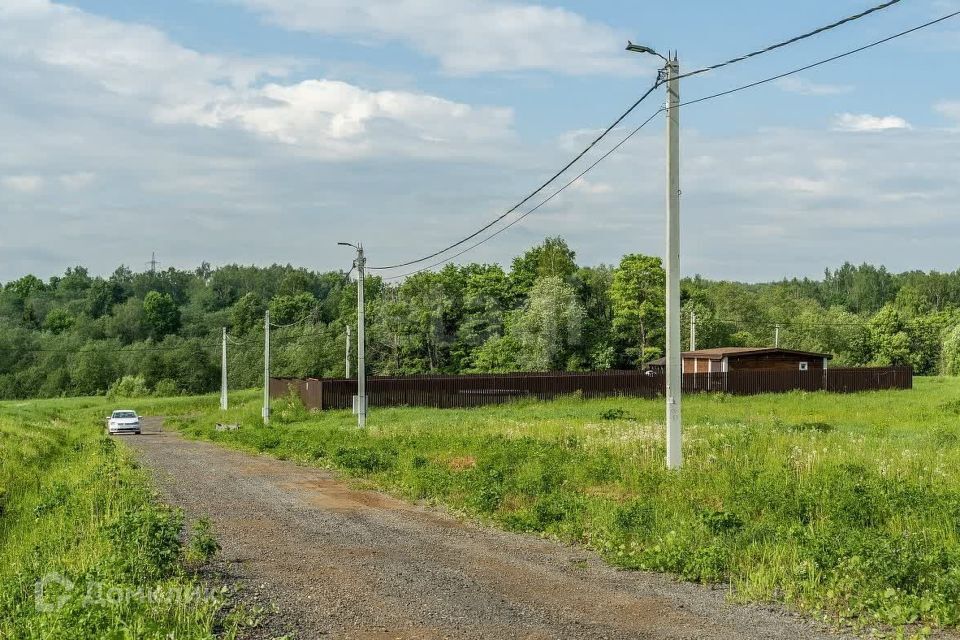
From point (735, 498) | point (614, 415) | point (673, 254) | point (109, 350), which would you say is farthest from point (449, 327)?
point (735, 498)

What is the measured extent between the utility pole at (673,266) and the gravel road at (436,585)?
411 cm

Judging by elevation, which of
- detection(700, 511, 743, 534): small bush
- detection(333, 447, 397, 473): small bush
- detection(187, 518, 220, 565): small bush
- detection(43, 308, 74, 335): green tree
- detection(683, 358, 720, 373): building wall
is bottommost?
detection(333, 447, 397, 473): small bush

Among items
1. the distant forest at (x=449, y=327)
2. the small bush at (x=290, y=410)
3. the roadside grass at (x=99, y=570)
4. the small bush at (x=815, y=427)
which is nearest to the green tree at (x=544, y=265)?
the distant forest at (x=449, y=327)

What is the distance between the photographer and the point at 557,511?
12523 mm

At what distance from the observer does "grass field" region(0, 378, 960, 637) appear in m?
8.11

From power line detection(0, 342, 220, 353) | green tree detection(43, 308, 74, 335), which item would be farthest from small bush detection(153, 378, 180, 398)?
green tree detection(43, 308, 74, 335)

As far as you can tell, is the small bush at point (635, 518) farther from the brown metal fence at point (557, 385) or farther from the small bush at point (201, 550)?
the brown metal fence at point (557, 385)

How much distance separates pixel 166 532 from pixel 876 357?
92.8m

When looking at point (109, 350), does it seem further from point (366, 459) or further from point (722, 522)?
point (722, 522)

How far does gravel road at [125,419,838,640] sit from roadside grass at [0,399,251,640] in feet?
2.15

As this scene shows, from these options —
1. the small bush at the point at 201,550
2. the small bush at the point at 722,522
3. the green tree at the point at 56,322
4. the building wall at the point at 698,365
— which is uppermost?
the green tree at the point at 56,322

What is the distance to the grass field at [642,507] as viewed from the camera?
26.6 feet

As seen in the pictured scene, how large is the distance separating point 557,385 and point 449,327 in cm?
3191

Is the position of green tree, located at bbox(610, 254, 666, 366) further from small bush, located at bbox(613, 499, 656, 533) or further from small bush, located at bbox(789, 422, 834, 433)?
small bush, located at bbox(613, 499, 656, 533)
